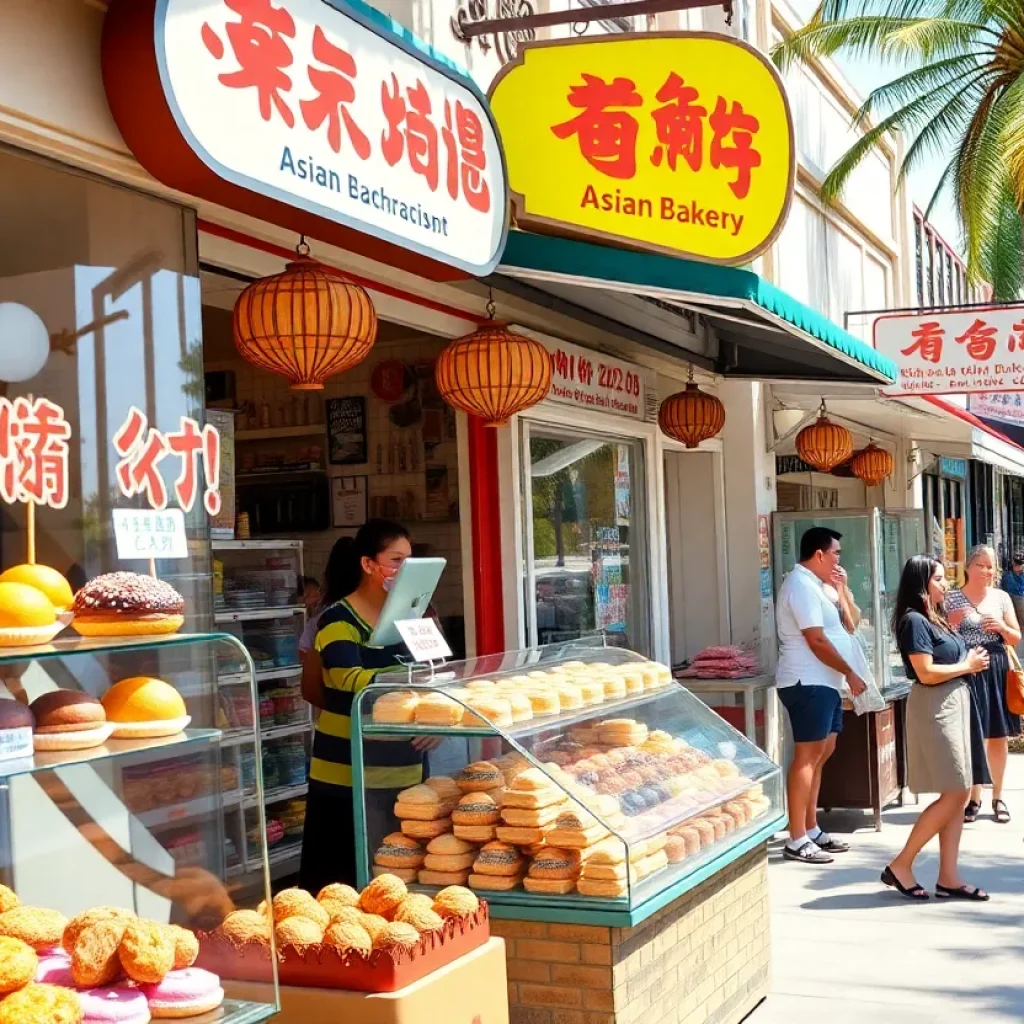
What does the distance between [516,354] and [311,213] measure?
91.0 inches

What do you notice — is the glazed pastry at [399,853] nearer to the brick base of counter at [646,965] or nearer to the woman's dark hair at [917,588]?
the brick base of counter at [646,965]

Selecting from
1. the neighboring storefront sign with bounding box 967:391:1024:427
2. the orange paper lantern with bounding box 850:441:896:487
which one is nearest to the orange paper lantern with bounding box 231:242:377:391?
the orange paper lantern with bounding box 850:441:896:487

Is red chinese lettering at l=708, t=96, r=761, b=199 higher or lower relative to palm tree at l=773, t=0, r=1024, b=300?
lower

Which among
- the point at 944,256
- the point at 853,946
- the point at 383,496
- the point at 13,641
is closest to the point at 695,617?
the point at 383,496

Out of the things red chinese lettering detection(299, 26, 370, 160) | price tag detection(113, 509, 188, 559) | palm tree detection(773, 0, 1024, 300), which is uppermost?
palm tree detection(773, 0, 1024, 300)

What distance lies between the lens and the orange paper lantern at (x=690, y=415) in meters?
9.89

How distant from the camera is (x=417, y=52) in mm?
5020

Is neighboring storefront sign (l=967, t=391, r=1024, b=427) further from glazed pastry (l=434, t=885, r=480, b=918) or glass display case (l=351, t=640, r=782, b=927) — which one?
glazed pastry (l=434, t=885, r=480, b=918)

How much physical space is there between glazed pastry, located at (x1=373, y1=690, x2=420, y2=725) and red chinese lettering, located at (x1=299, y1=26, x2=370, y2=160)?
74.1 inches

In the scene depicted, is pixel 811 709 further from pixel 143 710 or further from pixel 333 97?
pixel 143 710

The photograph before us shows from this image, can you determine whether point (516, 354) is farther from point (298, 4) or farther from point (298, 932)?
point (298, 932)

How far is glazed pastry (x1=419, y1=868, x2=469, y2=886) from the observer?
468 centimetres

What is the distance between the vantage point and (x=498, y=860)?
4637 mm

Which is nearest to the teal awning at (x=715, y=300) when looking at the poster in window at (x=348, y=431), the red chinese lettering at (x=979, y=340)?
the red chinese lettering at (x=979, y=340)
